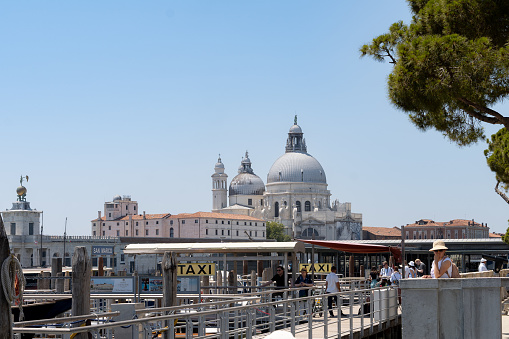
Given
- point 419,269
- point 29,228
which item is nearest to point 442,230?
point 29,228

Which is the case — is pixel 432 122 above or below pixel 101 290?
above

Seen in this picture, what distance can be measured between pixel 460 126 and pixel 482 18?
2528 mm

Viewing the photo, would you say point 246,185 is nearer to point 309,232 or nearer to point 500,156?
point 309,232

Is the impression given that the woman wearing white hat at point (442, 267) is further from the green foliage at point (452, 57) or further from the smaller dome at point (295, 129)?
the smaller dome at point (295, 129)

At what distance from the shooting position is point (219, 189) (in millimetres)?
156875

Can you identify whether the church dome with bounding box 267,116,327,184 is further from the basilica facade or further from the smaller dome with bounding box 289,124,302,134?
the smaller dome with bounding box 289,124,302,134

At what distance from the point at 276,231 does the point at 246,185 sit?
20342 mm

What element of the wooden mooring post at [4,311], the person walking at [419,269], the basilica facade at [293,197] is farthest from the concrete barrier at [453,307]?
the basilica facade at [293,197]

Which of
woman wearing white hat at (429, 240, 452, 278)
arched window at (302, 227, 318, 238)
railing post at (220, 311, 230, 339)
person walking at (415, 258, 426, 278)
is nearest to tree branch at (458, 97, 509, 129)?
woman wearing white hat at (429, 240, 452, 278)

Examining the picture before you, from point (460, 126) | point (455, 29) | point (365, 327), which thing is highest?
point (455, 29)

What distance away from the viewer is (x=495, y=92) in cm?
1342

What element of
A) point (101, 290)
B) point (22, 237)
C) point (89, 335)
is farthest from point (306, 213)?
point (89, 335)

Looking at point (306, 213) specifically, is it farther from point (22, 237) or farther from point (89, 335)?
point (89, 335)

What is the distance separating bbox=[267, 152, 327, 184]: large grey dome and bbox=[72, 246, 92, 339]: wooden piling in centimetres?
13513
